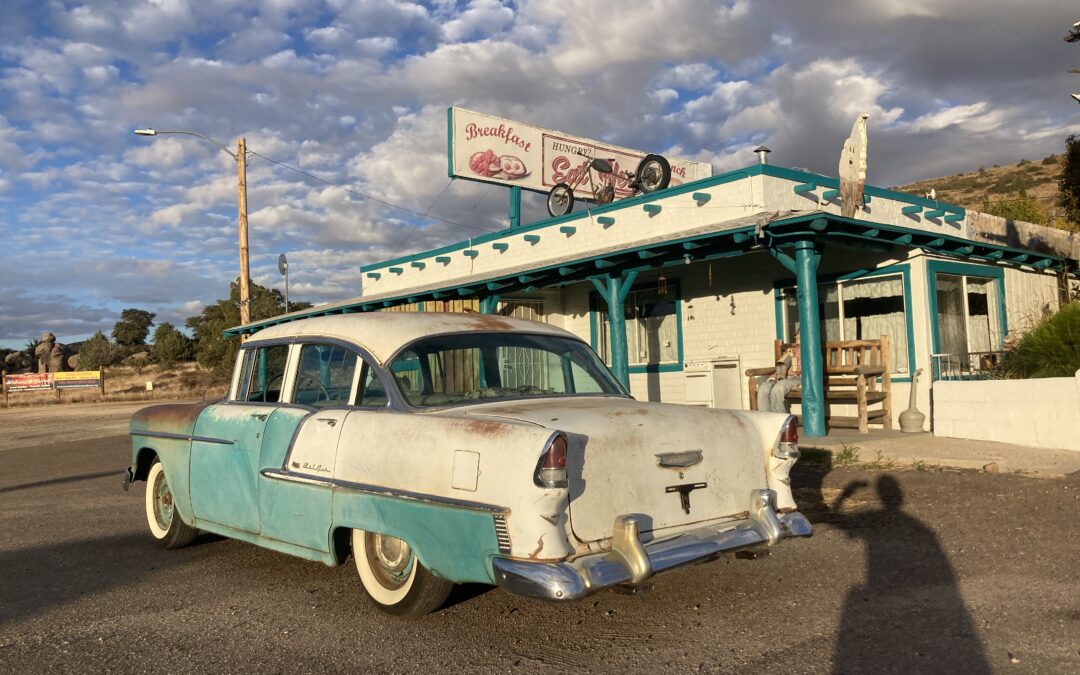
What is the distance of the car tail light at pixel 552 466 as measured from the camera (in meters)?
3.67

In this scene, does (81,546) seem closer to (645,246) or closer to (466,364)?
(466,364)

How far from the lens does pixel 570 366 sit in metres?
5.36

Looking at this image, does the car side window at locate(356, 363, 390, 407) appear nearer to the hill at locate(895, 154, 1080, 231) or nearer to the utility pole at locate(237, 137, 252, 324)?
the utility pole at locate(237, 137, 252, 324)

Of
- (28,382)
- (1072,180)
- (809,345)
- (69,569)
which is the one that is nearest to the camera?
(69,569)

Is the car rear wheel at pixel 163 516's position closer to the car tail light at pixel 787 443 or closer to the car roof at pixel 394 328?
the car roof at pixel 394 328

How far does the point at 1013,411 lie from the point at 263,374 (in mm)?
8360

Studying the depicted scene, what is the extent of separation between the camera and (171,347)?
55.4 metres

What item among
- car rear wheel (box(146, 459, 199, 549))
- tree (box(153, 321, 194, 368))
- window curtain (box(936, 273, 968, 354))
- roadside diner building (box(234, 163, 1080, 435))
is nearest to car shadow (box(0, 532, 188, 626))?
car rear wheel (box(146, 459, 199, 549))

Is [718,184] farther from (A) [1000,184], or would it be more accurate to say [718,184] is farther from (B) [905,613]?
(A) [1000,184]

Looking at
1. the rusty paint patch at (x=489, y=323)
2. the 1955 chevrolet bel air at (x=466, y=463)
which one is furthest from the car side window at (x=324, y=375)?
the rusty paint patch at (x=489, y=323)

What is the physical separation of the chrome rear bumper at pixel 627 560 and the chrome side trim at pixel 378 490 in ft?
0.79

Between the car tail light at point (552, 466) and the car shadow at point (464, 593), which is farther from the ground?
the car tail light at point (552, 466)

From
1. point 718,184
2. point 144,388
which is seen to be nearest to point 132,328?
point 144,388


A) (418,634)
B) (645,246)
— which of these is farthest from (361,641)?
(645,246)
